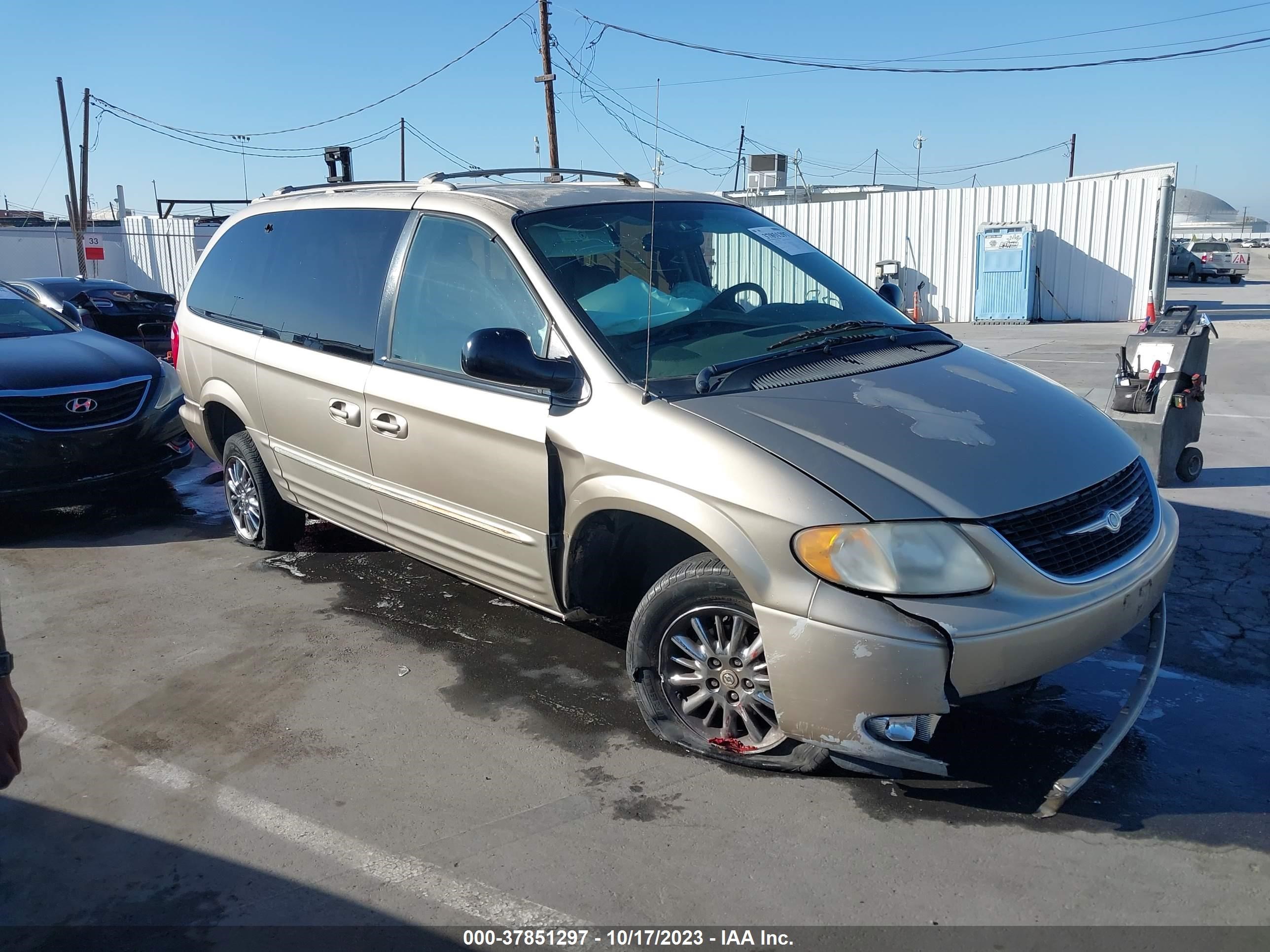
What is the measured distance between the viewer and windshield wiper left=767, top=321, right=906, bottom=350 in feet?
12.3

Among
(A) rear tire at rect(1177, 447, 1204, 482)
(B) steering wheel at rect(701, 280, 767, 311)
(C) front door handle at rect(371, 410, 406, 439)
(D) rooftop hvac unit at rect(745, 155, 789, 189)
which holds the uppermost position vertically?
(D) rooftop hvac unit at rect(745, 155, 789, 189)

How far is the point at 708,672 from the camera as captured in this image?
10.8ft

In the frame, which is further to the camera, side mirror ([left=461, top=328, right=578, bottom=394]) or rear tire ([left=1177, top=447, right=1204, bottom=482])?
rear tire ([left=1177, top=447, right=1204, bottom=482])

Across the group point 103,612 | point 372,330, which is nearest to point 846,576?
point 372,330

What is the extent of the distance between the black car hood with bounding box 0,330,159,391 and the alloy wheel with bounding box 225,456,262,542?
1.51 metres

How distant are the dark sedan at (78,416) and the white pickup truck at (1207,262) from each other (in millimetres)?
34787

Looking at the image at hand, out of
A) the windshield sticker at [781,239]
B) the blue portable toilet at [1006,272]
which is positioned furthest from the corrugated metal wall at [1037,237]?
the windshield sticker at [781,239]

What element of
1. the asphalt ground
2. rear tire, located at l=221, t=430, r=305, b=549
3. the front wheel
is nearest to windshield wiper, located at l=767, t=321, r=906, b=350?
the front wheel

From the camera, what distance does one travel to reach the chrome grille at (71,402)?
6281 millimetres

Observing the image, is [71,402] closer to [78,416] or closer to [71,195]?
[78,416]

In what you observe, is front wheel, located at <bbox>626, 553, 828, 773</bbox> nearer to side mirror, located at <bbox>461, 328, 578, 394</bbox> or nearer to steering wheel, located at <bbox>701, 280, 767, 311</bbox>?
side mirror, located at <bbox>461, 328, 578, 394</bbox>

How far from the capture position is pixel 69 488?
6.43 m

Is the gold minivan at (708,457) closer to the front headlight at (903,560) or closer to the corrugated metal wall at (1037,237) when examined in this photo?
the front headlight at (903,560)

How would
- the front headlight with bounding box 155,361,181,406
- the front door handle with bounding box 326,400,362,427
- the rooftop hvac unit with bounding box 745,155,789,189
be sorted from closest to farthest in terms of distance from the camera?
the front door handle with bounding box 326,400,362,427
the front headlight with bounding box 155,361,181,406
the rooftop hvac unit with bounding box 745,155,789,189
